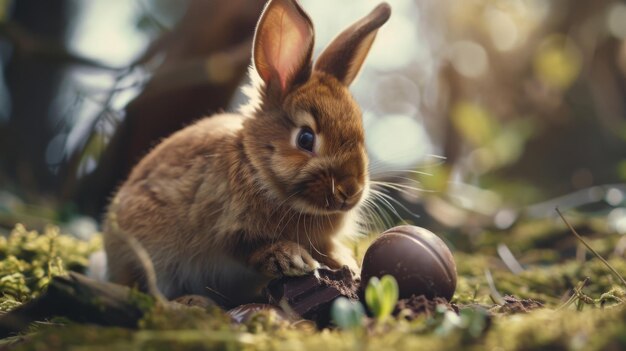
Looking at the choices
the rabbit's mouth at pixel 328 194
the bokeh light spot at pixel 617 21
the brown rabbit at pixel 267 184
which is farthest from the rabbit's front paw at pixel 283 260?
the bokeh light spot at pixel 617 21

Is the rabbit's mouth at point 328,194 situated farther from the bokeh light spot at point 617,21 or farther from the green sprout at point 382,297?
the bokeh light spot at point 617,21

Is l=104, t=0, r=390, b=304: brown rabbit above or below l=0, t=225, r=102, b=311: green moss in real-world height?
above

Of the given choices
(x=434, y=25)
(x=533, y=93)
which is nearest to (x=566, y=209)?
(x=533, y=93)

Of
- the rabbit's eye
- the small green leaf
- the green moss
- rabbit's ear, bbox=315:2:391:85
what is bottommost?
the green moss

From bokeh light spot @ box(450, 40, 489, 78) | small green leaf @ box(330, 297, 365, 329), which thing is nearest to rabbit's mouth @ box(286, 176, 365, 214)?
small green leaf @ box(330, 297, 365, 329)

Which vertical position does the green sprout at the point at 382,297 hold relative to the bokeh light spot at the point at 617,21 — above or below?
below

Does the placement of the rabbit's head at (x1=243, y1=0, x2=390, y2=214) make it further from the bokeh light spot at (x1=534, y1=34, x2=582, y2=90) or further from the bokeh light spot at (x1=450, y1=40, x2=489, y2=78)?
the bokeh light spot at (x1=450, y1=40, x2=489, y2=78)
